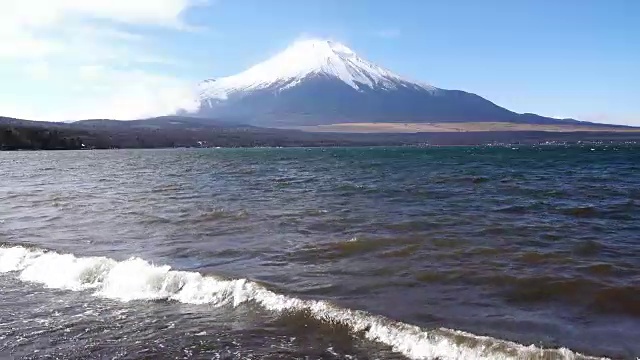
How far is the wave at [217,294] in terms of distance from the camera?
10759 millimetres

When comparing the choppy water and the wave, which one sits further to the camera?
the choppy water

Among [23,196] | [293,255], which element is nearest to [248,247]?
[293,255]

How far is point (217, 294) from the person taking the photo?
14.8 metres

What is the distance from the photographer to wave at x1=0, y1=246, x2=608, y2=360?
10759 mm

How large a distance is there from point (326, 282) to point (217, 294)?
10.3 feet

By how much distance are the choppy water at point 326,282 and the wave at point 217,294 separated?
48 millimetres

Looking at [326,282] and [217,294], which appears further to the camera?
[326,282]

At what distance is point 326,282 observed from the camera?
624 inches

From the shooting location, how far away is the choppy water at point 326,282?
1124 centimetres

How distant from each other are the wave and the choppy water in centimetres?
5

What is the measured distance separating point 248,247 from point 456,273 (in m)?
8.21

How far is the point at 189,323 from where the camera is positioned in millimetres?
12555

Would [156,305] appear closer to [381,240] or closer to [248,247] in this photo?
[248,247]

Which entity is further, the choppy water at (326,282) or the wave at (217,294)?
the choppy water at (326,282)
